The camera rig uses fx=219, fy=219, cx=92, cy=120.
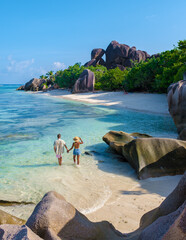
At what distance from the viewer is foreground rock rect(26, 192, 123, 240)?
2.72 metres

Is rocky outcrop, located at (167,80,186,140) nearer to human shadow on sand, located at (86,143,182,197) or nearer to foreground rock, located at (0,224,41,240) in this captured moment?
human shadow on sand, located at (86,143,182,197)

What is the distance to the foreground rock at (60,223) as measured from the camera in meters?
2.72

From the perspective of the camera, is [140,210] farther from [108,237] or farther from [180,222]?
[180,222]

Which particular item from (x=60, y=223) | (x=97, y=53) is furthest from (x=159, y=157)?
(x=97, y=53)

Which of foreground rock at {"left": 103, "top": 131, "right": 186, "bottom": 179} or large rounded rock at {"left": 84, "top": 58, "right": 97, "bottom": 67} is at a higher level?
large rounded rock at {"left": 84, "top": 58, "right": 97, "bottom": 67}

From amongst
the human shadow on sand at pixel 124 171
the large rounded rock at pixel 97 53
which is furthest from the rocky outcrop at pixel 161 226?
the large rounded rock at pixel 97 53

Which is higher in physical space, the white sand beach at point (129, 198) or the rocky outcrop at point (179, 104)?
the rocky outcrop at point (179, 104)

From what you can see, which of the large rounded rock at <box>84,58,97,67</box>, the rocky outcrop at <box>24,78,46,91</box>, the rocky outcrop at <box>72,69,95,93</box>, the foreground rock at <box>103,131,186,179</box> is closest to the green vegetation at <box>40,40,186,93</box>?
the rocky outcrop at <box>72,69,95,93</box>

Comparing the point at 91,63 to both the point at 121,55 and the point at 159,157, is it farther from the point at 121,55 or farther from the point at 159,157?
the point at 159,157

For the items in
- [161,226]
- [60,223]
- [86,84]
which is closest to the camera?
[161,226]

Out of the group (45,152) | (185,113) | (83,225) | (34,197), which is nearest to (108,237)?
(83,225)

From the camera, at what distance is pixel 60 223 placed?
2830 millimetres

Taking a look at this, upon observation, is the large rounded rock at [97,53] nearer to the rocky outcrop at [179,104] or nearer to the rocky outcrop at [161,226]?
the rocky outcrop at [179,104]

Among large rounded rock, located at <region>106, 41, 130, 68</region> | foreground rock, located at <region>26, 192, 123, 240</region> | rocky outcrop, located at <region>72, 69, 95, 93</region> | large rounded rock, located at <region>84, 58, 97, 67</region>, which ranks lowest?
foreground rock, located at <region>26, 192, 123, 240</region>
